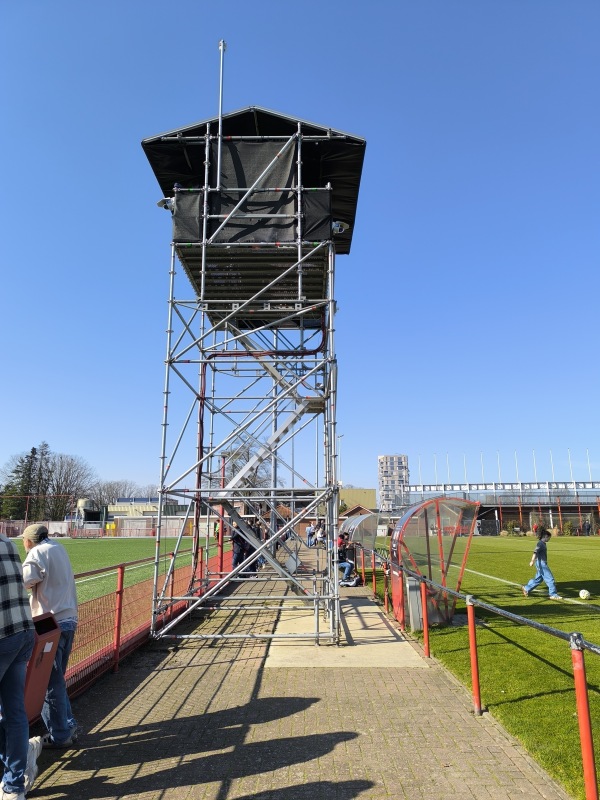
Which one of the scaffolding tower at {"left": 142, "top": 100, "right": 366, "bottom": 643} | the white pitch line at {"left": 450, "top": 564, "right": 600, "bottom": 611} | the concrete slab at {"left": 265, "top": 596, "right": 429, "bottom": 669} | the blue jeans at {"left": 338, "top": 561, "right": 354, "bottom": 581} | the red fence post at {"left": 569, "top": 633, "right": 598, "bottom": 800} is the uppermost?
the scaffolding tower at {"left": 142, "top": 100, "right": 366, "bottom": 643}

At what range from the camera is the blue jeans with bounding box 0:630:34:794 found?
3.76 metres

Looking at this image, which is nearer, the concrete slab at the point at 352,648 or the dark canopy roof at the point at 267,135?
the concrete slab at the point at 352,648

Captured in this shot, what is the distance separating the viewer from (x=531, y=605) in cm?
1208

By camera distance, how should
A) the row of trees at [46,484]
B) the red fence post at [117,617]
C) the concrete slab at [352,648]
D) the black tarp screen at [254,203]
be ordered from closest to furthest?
1. the red fence post at [117,617]
2. the concrete slab at [352,648]
3. the black tarp screen at [254,203]
4. the row of trees at [46,484]

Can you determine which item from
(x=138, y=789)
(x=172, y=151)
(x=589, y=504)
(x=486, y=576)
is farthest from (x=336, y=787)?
(x=589, y=504)

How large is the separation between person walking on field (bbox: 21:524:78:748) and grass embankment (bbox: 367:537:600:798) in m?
3.82

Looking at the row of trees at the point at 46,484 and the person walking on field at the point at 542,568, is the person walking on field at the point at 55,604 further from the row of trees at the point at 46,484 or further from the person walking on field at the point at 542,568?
the row of trees at the point at 46,484

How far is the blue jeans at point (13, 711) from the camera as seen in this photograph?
376 cm

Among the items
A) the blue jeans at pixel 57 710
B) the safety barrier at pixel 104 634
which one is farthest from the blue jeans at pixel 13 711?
the safety barrier at pixel 104 634

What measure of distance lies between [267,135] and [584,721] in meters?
10.7

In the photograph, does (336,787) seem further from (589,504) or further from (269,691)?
(589,504)

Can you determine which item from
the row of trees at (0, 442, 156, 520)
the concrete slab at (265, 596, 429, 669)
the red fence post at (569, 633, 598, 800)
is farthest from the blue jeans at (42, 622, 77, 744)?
the row of trees at (0, 442, 156, 520)

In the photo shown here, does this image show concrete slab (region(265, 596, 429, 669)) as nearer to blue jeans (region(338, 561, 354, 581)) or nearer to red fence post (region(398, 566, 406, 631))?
red fence post (region(398, 566, 406, 631))

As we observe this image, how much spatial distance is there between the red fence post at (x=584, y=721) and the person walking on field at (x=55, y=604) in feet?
12.8
